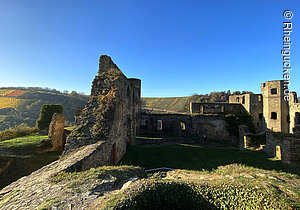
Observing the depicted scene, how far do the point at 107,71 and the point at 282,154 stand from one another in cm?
1214

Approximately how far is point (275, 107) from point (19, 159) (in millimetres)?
30746

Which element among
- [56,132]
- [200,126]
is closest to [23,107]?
[56,132]

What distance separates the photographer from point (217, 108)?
21.9 meters

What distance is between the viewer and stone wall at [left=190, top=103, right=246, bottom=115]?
71.7ft

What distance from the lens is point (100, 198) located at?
2.75 metres

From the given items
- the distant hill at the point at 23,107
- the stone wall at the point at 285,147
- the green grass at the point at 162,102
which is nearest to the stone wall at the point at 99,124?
the stone wall at the point at 285,147

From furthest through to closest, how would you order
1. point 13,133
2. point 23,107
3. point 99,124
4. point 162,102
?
1. point 162,102
2. point 23,107
3. point 13,133
4. point 99,124

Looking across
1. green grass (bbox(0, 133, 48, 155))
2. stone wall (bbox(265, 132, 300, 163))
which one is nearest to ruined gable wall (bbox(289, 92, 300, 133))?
stone wall (bbox(265, 132, 300, 163))

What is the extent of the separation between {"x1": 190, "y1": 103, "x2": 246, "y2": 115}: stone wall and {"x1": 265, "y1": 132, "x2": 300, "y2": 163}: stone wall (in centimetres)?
1274

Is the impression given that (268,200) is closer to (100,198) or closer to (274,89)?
(100,198)

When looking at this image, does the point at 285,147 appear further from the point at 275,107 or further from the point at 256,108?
the point at 256,108

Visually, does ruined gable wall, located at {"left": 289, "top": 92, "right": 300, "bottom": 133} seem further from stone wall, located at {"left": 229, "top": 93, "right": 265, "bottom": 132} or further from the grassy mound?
the grassy mound

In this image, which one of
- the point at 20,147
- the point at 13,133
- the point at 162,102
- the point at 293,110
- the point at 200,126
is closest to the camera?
the point at 20,147

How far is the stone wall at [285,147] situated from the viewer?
689 cm
